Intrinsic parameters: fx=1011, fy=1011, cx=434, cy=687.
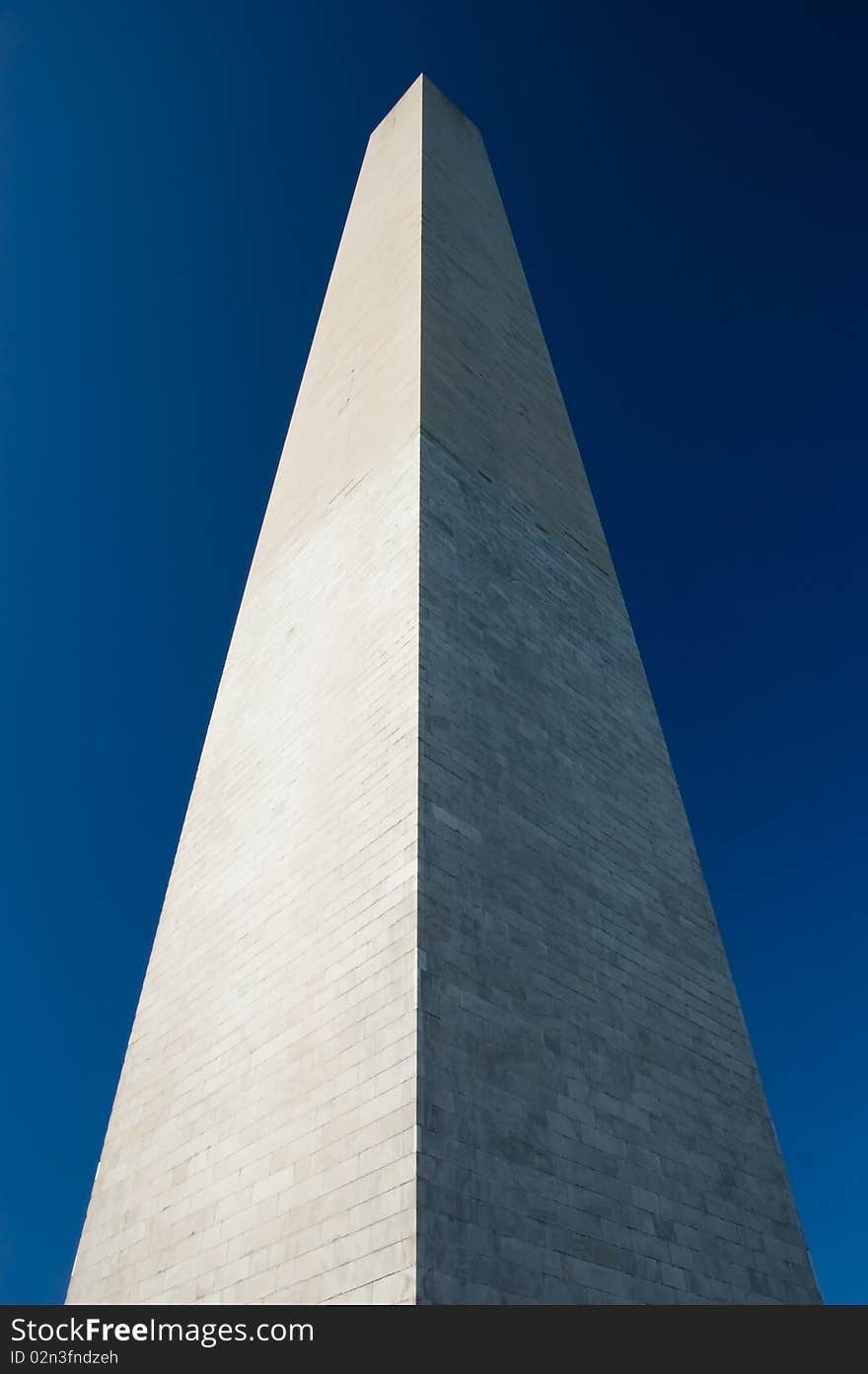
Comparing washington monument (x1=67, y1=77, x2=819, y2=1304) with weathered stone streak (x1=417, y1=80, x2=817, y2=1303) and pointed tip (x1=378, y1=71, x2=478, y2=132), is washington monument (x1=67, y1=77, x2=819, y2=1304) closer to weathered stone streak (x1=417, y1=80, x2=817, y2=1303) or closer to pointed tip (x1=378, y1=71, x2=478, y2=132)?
weathered stone streak (x1=417, y1=80, x2=817, y2=1303)

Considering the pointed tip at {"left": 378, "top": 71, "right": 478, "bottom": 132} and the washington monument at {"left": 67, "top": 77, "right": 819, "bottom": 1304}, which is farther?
the pointed tip at {"left": 378, "top": 71, "right": 478, "bottom": 132}

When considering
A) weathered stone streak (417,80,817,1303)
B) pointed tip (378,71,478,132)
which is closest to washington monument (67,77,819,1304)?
weathered stone streak (417,80,817,1303)

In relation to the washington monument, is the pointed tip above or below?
above

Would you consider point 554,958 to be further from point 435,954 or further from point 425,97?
point 425,97

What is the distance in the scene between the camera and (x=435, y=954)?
23.7 feet

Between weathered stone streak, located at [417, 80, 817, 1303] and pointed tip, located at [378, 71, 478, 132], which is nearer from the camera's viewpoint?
weathered stone streak, located at [417, 80, 817, 1303]

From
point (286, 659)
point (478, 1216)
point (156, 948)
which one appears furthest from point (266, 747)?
point (478, 1216)

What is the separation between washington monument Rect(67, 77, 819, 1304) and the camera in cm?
672

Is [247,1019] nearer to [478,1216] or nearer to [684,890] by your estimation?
[478,1216]

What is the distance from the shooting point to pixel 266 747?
36.7 feet

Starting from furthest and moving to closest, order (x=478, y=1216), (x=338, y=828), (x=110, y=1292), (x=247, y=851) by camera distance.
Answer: (x=247, y=851)
(x=338, y=828)
(x=110, y=1292)
(x=478, y=1216)

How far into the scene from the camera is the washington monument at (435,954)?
6.72 metres

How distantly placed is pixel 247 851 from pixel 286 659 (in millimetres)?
2535

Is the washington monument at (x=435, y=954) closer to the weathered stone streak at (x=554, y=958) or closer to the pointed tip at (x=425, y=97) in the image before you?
the weathered stone streak at (x=554, y=958)
